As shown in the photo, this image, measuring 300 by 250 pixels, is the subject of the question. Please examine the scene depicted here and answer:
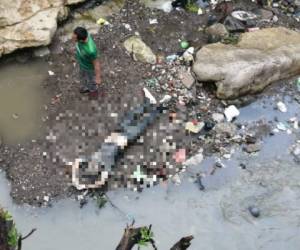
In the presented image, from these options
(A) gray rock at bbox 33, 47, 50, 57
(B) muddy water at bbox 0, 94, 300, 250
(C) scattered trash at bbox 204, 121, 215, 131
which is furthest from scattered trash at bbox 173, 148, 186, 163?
(A) gray rock at bbox 33, 47, 50, 57

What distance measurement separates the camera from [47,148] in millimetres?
6258

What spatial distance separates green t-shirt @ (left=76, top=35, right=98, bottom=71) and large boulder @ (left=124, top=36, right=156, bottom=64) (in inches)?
36.8

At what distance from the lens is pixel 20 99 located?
6727 millimetres

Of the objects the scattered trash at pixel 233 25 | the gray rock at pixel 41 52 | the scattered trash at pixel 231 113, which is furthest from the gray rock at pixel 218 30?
the gray rock at pixel 41 52

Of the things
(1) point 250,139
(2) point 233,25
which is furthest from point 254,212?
(2) point 233,25

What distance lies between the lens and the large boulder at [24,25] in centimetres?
689

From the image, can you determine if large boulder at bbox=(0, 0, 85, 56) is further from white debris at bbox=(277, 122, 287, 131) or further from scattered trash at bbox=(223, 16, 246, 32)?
white debris at bbox=(277, 122, 287, 131)

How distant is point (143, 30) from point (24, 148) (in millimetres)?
2363

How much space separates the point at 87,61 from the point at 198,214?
214 centimetres

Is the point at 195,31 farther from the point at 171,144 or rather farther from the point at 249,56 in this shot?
the point at 171,144

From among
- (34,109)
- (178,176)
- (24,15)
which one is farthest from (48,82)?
(178,176)

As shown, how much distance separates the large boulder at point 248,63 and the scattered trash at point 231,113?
0.17m

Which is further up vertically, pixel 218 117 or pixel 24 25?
pixel 24 25

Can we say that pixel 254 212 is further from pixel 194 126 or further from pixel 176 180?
pixel 194 126
